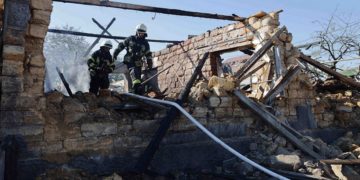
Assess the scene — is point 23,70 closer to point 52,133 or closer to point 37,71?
point 37,71

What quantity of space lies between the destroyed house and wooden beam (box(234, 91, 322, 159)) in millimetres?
19

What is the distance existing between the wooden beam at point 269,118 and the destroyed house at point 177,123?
0.06 feet

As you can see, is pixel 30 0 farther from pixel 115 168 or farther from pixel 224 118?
pixel 224 118

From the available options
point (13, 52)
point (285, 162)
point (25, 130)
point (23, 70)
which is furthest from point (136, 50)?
point (285, 162)

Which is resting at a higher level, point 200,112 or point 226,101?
point 226,101

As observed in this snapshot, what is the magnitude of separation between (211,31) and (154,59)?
3.37 metres

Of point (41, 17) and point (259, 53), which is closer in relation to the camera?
point (41, 17)

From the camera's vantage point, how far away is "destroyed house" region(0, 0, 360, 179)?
3902 millimetres

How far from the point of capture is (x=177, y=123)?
5129 mm

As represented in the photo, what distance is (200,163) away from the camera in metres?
5.28

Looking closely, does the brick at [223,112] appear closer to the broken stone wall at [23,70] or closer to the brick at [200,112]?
the brick at [200,112]

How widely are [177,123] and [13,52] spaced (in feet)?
8.15

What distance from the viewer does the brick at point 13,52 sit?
12.5 ft

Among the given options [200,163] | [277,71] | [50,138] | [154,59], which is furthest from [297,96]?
[154,59]
